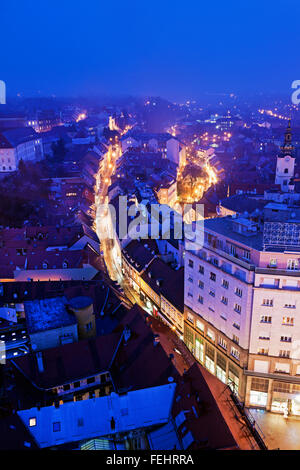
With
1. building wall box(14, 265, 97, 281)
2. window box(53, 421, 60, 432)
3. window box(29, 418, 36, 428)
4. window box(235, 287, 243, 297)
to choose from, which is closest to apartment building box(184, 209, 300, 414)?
window box(235, 287, 243, 297)

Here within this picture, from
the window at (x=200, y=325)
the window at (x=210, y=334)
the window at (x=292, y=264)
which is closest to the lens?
the window at (x=292, y=264)

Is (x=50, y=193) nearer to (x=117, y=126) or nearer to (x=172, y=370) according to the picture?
(x=172, y=370)

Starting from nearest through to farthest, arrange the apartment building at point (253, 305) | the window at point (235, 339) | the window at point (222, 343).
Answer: the apartment building at point (253, 305) → the window at point (235, 339) → the window at point (222, 343)

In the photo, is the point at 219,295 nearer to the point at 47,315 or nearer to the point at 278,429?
the point at 278,429

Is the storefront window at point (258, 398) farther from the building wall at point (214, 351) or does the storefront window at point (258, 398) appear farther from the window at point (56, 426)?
the window at point (56, 426)

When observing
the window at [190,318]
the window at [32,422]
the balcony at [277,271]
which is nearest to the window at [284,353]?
the balcony at [277,271]

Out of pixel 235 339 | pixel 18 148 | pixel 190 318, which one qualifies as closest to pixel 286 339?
pixel 235 339

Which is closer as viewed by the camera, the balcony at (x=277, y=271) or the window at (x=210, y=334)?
the balcony at (x=277, y=271)

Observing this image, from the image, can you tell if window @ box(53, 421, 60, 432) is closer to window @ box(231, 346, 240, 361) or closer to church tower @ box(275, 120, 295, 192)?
window @ box(231, 346, 240, 361)
